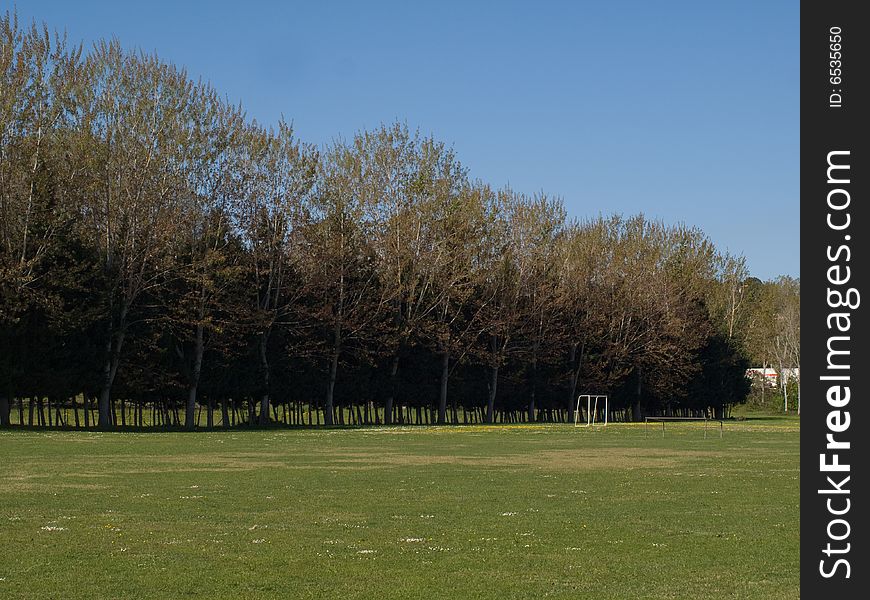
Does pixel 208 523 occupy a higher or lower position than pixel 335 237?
lower

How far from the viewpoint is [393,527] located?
18.9 meters

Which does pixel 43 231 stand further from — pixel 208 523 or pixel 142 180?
pixel 208 523

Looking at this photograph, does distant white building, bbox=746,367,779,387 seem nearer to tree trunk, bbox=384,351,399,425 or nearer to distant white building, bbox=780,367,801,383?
distant white building, bbox=780,367,801,383

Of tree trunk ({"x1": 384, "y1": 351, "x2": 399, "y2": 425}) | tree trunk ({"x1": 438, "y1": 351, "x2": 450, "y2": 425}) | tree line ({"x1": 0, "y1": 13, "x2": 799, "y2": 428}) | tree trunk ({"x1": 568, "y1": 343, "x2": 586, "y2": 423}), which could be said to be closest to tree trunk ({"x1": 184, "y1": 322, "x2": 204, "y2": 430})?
tree line ({"x1": 0, "y1": 13, "x2": 799, "y2": 428})

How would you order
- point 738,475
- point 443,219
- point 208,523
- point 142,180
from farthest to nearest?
point 443,219 < point 142,180 < point 738,475 < point 208,523

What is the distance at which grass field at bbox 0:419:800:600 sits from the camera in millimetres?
13938

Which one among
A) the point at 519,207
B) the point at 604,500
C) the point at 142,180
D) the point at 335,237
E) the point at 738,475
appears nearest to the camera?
the point at 604,500

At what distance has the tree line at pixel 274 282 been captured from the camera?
187ft

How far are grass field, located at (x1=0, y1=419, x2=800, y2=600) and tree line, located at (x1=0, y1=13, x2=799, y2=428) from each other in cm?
2260

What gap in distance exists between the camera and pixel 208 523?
19.2 m

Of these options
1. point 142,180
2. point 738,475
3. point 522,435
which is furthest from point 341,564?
point 142,180

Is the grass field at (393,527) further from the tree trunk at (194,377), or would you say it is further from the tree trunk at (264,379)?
the tree trunk at (264,379)
